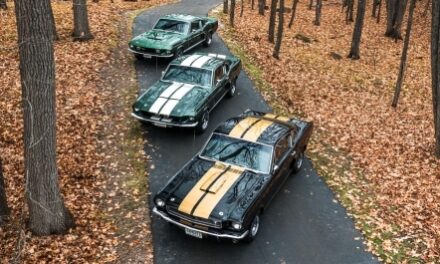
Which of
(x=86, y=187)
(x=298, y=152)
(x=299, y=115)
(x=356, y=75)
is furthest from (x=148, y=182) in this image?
(x=356, y=75)

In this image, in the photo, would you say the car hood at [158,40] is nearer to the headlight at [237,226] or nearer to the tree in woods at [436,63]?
the tree in woods at [436,63]

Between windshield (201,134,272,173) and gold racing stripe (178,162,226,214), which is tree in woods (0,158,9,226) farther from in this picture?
windshield (201,134,272,173)

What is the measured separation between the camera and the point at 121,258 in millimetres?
8227

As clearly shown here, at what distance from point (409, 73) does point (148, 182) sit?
1636 cm

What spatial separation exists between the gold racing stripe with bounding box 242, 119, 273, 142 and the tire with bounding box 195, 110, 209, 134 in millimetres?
1984

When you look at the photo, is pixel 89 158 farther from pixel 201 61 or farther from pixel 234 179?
pixel 201 61

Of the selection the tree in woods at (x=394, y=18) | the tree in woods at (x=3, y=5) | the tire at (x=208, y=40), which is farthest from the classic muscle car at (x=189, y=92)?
the tree in woods at (x=394, y=18)

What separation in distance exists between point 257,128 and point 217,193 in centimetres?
241

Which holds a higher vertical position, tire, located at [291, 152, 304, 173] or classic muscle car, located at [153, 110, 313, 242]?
classic muscle car, located at [153, 110, 313, 242]

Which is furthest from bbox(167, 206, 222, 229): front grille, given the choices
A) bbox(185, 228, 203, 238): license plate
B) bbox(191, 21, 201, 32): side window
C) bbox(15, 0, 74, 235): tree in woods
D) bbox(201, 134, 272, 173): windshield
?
bbox(191, 21, 201, 32): side window

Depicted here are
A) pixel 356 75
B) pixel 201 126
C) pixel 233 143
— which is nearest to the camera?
pixel 233 143

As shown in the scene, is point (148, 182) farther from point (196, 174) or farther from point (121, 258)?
point (121, 258)

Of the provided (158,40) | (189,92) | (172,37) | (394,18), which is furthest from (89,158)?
(394,18)

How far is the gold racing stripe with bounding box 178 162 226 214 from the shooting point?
8375 mm
